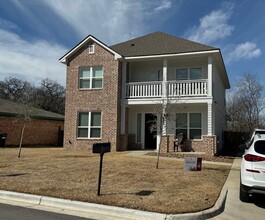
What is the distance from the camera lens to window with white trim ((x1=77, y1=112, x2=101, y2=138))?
67.8 feet

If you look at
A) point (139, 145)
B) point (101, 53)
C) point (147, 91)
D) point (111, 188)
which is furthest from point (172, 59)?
point (111, 188)

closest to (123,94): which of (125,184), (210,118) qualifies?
(210,118)

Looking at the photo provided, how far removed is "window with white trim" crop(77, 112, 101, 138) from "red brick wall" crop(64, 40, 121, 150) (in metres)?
0.30

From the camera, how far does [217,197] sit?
7918 millimetres

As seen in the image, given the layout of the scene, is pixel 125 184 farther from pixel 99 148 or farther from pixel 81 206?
pixel 81 206

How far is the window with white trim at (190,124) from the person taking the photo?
19.8 m

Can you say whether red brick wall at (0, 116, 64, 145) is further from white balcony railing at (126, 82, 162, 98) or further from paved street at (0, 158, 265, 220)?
paved street at (0, 158, 265, 220)

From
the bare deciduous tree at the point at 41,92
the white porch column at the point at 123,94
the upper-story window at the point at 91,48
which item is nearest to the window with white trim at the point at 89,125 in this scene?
the white porch column at the point at 123,94

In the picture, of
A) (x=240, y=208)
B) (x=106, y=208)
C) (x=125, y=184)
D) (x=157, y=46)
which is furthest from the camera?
(x=157, y=46)

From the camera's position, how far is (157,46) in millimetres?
21500

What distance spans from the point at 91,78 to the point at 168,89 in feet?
17.3

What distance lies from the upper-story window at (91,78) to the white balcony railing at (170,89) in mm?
1947

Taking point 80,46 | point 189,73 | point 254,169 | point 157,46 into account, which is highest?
point 157,46

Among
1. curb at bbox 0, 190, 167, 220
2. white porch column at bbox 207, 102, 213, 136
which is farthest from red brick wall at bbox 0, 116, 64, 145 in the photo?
curb at bbox 0, 190, 167, 220
